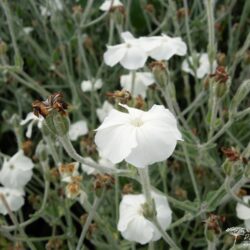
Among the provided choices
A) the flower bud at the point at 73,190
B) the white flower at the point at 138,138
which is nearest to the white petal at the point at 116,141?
the white flower at the point at 138,138

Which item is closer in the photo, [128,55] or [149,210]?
[149,210]

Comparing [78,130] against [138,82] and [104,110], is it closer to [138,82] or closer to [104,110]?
[104,110]

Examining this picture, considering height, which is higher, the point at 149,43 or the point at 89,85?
the point at 149,43

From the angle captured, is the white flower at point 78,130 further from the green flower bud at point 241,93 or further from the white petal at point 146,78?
the green flower bud at point 241,93

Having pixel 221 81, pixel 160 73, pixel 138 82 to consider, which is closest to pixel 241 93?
pixel 221 81

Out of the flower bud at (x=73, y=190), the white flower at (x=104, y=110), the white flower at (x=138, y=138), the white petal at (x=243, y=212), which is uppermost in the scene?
the white flower at (x=138, y=138)

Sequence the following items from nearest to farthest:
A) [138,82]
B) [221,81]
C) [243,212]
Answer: [221,81] < [243,212] < [138,82]

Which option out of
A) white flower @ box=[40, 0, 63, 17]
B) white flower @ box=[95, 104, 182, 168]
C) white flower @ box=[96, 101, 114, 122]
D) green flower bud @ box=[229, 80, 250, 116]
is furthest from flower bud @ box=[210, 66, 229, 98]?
white flower @ box=[40, 0, 63, 17]
